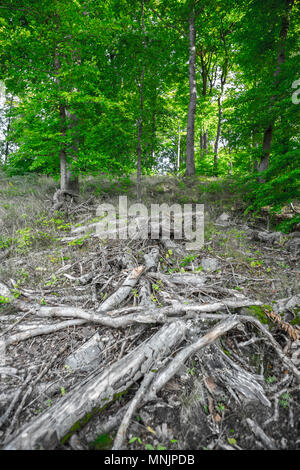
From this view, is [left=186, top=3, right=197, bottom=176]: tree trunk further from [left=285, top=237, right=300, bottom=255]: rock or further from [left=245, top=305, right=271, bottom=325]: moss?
[left=245, top=305, right=271, bottom=325]: moss

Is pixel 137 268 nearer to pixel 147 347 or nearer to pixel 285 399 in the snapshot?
pixel 147 347

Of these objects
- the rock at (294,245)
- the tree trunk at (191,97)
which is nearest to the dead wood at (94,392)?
the rock at (294,245)

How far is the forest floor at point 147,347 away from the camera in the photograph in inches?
63.1

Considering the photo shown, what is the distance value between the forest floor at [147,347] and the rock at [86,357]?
0.4 inches

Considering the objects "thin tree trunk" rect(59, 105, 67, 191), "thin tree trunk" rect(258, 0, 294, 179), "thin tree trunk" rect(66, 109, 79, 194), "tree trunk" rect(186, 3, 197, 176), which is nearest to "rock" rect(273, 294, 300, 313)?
"thin tree trunk" rect(258, 0, 294, 179)

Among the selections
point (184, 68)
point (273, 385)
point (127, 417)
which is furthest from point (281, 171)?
point (184, 68)

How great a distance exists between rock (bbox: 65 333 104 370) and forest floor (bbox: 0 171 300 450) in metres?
0.01

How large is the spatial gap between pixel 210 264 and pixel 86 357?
2.55m

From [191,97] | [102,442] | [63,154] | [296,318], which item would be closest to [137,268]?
[102,442]

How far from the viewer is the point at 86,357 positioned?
2154 millimetres

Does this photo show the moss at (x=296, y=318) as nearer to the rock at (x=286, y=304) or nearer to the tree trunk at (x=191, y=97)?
the rock at (x=286, y=304)

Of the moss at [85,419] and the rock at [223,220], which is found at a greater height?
the rock at [223,220]
